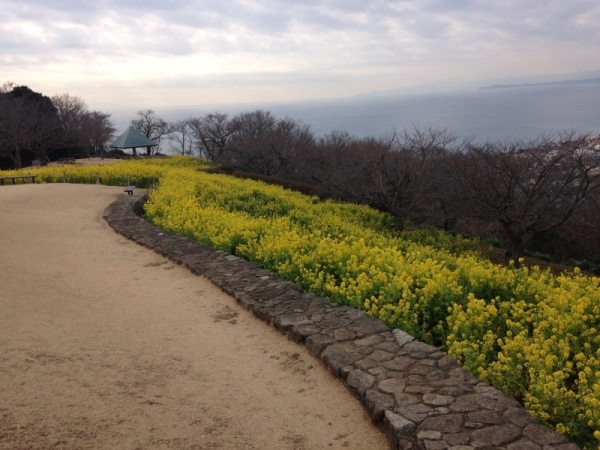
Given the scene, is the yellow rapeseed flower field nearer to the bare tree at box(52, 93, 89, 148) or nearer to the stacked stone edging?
the stacked stone edging

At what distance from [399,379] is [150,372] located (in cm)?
230

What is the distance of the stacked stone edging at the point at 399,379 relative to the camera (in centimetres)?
320

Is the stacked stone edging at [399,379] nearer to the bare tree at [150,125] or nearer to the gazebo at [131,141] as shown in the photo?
the gazebo at [131,141]

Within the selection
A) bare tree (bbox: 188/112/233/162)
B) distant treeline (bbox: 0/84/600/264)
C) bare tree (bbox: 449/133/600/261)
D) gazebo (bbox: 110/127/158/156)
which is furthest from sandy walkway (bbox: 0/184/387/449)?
bare tree (bbox: 188/112/233/162)

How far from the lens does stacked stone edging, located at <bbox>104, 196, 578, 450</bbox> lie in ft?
10.5

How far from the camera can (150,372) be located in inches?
174

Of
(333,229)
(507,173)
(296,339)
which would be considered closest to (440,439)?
(296,339)

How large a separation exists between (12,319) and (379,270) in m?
4.56

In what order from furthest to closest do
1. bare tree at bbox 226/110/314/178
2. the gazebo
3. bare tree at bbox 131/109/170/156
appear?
1. bare tree at bbox 131/109/170/156
2. bare tree at bbox 226/110/314/178
3. the gazebo

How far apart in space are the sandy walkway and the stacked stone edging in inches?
6.9

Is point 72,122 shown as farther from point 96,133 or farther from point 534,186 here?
point 534,186

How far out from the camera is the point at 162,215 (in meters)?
12.6

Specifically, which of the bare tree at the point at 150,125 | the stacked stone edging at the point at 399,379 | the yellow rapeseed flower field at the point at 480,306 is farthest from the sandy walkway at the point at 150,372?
the bare tree at the point at 150,125

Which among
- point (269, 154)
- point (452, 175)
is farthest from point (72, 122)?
point (452, 175)
